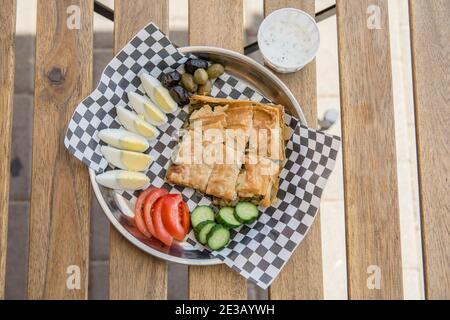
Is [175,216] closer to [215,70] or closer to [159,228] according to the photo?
[159,228]

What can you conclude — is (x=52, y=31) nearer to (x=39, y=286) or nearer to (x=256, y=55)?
(x=39, y=286)

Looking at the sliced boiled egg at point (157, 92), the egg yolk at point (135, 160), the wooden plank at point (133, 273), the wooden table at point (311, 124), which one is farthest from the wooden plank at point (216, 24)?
the wooden plank at point (133, 273)

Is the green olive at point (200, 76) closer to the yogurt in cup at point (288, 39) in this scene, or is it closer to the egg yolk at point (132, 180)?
the yogurt in cup at point (288, 39)

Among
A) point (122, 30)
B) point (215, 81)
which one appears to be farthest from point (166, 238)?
point (122, 30)

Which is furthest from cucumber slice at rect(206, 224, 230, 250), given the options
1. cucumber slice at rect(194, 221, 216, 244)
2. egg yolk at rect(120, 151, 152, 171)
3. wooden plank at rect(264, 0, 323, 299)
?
egg yolk at rect(120, 151, 152, 171)

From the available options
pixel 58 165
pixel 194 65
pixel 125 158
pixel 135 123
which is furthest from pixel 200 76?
pixel 58 165
